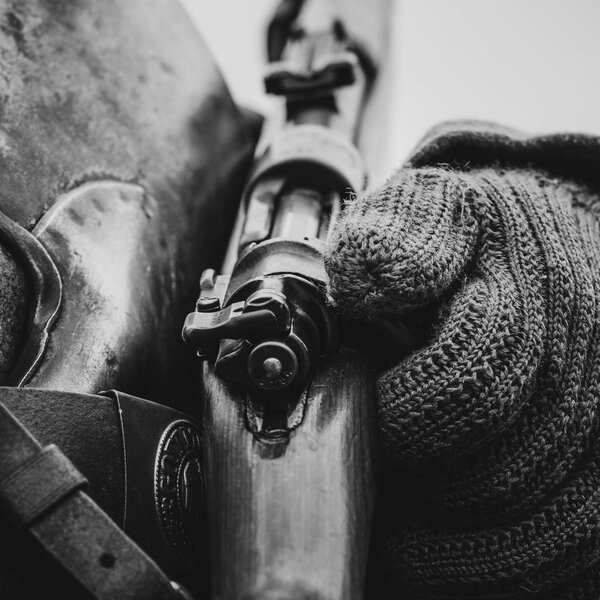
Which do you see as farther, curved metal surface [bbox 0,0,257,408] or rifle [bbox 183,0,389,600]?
curved metal surface [bbox 0,0,257,408]

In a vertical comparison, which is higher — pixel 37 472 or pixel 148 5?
pixel 148 5

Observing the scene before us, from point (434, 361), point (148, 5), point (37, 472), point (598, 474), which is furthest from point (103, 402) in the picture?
point (148, 5)

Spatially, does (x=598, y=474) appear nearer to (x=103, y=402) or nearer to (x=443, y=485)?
(x=443, y=485)

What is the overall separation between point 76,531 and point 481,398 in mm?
241

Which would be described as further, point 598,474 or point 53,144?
point 53,144

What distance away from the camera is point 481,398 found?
404 millimetres

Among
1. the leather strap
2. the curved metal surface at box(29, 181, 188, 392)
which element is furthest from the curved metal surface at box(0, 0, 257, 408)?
the leather strap

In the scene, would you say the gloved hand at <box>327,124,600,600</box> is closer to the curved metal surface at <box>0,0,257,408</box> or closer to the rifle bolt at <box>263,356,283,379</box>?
the rifle bolt at <box>263,356,283,379</box>

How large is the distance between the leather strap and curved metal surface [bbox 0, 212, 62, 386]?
0.12m

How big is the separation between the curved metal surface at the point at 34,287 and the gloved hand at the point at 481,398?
212mm

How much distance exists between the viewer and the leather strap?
0.35m

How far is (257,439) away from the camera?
1.37 ft

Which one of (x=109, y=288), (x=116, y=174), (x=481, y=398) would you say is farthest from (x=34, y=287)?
(x=481, y=398)

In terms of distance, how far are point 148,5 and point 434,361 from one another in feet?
1.82
